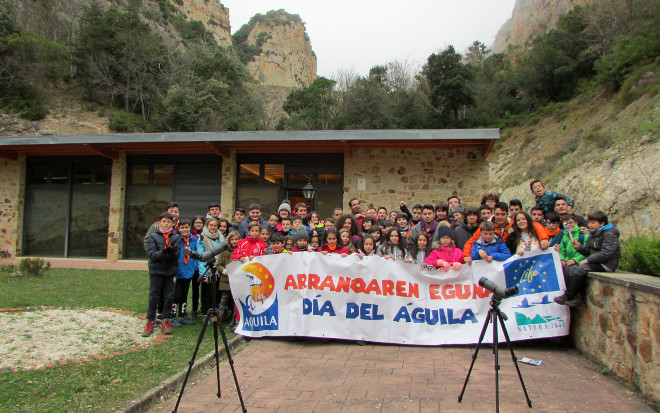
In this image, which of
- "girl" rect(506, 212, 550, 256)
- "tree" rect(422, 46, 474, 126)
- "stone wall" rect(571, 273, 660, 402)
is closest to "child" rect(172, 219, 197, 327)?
"girl" rect(506, 212, 550, 256)

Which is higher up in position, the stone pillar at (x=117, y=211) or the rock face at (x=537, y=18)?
the rock face at (x=537, y=18)

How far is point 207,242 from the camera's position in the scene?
615 centimetres

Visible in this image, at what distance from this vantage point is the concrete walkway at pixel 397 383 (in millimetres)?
3482

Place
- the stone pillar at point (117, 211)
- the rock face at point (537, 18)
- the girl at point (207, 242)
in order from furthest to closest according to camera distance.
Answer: the rock face at point (537, 18) → the stone pillar at point (117, 211) → the girl at point (207, 242)

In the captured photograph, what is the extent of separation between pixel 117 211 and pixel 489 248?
1099cm

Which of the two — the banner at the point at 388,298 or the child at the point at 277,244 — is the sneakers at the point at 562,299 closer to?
the banner at the point at 388,298

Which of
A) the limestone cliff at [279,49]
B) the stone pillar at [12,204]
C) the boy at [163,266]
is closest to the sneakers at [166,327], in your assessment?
the boy at [163,266]

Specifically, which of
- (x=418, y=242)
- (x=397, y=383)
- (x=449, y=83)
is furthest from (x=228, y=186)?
(x=449, y=83)

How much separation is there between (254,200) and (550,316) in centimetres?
843

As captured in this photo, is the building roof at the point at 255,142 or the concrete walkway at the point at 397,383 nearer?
the concrete walkway at the point at 397,383

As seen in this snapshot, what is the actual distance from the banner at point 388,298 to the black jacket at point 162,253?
82 centimetres

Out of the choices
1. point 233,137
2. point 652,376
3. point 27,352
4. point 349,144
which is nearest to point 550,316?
point 652,376

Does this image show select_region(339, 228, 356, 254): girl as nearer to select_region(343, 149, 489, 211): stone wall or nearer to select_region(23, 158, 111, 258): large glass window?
select_region(343, 149, 489, 211): stone wall

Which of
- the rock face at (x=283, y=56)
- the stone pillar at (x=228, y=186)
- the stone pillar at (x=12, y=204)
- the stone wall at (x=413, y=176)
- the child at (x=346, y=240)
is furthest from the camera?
the rock face at (x=283, y=56)
